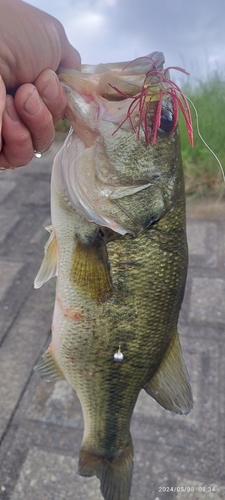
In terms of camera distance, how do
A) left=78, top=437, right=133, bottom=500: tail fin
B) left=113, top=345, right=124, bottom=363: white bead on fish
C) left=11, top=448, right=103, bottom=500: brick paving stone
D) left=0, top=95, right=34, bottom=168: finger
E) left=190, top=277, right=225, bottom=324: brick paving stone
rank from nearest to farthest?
left=0, top=95, right=34, bottom=168: finger
left=113, top=345, right=124, bottom=363: white bead on fish
left=78, top=437, right=133, bottom=500: tail fin
left=11, top=448, right=103, bottom=500: brick paving stone
left=190, top=277, right=225, bottom=324: brick paving stone

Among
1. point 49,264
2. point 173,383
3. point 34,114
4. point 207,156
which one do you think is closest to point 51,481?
point 173,383

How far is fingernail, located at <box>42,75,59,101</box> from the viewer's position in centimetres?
108

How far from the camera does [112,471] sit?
5.01ft

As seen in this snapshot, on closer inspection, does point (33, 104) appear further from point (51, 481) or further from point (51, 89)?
point (51, 481)

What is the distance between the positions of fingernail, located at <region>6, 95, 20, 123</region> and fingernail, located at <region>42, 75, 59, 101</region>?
0.31 feet

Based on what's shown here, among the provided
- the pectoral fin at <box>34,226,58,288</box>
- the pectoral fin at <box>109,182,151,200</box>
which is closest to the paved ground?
the pectoral fin at <box>34,226,58,288</box>

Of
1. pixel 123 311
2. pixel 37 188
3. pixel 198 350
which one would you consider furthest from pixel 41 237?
pixel 123 311

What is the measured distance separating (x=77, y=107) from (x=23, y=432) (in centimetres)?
169

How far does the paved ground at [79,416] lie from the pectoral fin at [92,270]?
1153 millimetres

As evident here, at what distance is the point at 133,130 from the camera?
118 cm

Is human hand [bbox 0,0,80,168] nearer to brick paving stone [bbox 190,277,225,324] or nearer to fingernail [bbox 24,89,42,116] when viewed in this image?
fingernail [bbox 24,89,42,116]

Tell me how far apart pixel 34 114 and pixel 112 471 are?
1146mm

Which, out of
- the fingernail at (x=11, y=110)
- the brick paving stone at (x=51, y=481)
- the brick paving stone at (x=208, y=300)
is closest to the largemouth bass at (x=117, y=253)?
the fingernail at (x=11, y=110)

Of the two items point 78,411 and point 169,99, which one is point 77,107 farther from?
point 78,411
